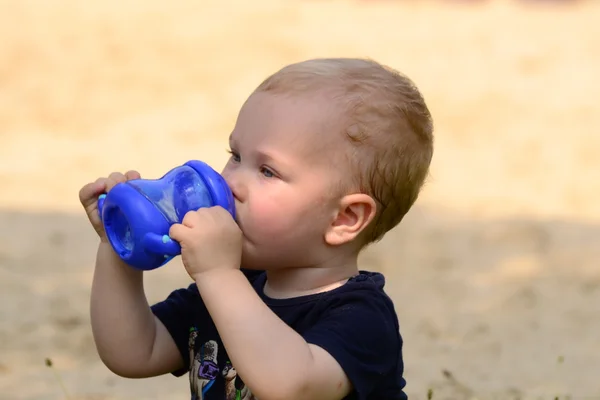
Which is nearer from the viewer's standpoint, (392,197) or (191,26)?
(392,197)

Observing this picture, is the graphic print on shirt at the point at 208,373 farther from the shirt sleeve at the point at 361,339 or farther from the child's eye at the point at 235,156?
the child's eye at the point at 235,156

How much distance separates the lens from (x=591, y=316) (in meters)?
5.78

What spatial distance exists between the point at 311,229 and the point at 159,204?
0.37 meters

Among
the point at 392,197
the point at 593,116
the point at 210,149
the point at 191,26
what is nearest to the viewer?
the point at 392,197

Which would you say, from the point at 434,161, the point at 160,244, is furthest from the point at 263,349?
the point at 434,161

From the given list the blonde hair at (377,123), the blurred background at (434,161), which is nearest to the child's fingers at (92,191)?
the blonde hair at (377,123)

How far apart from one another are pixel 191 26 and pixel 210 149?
12.2 ft

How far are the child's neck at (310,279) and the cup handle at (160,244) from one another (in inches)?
14.1

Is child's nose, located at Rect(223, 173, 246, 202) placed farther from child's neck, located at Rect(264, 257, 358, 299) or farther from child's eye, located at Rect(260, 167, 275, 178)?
child's neck, located at Rect(264, 257, 358, 299)

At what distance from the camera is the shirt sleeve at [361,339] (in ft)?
7.46

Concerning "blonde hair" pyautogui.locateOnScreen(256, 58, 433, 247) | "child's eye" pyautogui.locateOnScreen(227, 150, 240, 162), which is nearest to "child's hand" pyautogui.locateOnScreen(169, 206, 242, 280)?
"child's eye" pyautogui.locateOnScreen(227, 150, 240, 162)

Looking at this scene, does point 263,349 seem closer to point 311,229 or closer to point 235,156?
point 311,229

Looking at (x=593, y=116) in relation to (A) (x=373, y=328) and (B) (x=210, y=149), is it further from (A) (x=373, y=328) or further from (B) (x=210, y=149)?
(A) (x=373, y=328)

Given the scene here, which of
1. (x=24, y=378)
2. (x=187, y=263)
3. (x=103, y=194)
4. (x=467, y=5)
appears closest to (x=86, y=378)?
(x=24, y=378)
